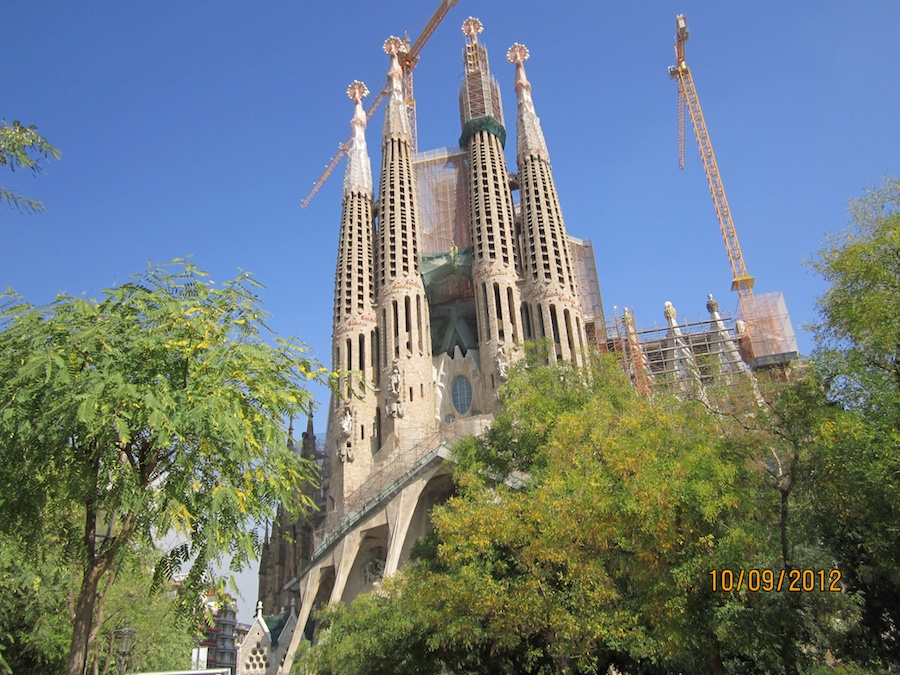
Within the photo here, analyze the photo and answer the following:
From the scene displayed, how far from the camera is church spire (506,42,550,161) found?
44156 millimetres

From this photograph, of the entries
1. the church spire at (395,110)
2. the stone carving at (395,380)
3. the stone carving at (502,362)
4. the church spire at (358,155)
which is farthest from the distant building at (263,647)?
the church spire at (395,110)

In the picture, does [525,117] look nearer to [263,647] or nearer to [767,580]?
[263,647]

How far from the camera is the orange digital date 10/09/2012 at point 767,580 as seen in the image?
11.2m

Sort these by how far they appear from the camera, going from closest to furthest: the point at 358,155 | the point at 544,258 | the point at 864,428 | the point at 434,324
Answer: the point at 864,428 → the point at 544,258 → the point at 434,324 → the point at 358,155

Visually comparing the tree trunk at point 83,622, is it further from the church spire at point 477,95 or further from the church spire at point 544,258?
the church spire at point 477,95

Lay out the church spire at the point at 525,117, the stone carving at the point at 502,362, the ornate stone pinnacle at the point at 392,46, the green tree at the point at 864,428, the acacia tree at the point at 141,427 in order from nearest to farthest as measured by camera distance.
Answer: the acacia tree at the point at 141,427 < the green tree at the point at 864,428 < the stone carving at the point at 502,362 < the church spire at the point at 525,117 < the ornate stone pinnacle at the point at 392,46

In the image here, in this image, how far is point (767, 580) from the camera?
11523mm

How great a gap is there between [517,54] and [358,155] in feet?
41.6

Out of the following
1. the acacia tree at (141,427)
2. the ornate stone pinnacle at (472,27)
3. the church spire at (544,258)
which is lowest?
the acacia tree at (141,427)

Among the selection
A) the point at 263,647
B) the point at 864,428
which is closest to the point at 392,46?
the point at 263,647

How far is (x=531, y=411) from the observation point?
18406 millimetres

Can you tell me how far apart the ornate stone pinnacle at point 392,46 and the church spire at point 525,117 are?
9.12 metres

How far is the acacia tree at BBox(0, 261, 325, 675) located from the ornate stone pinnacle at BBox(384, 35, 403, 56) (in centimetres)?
4871

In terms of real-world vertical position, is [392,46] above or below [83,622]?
above
